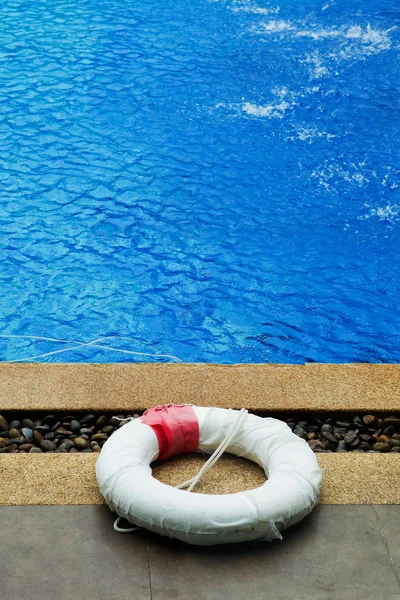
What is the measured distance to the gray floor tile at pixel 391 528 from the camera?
333cm

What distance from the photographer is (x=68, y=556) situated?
3244mm

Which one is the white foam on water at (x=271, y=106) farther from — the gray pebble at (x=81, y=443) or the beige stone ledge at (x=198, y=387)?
the gray pebble at (x=81, y=443)

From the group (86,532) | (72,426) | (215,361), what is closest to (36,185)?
(215,361)

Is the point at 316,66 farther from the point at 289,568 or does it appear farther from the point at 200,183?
the point at 289,568

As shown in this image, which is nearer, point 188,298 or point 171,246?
point 188,298

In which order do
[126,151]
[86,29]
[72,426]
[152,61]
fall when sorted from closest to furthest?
[72,426] → [126,151] → [152,61] → [86,29]

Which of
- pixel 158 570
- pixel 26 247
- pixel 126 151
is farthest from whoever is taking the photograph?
pixel 126 151

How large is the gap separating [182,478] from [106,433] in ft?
2.21

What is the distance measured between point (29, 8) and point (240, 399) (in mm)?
8707

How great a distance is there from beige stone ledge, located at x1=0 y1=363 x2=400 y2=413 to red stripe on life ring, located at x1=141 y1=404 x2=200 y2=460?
50 centimetres

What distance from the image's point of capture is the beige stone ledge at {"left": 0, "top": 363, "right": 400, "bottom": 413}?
4.31 m

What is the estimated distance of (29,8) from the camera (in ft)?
36.4

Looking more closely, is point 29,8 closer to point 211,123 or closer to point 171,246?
point 211,123

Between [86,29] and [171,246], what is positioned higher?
[86,29]
